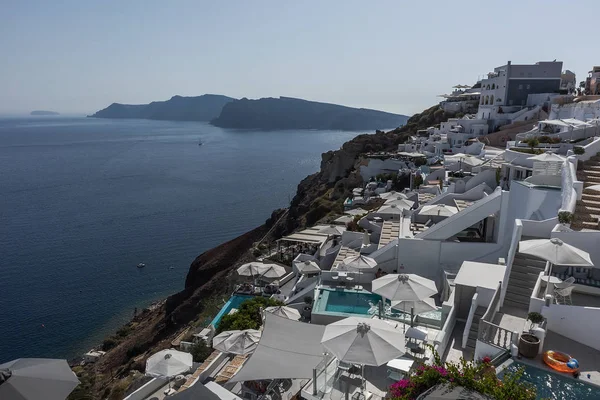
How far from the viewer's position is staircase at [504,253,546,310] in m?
10.4

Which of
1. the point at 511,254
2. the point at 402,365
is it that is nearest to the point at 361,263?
the point at 511,254

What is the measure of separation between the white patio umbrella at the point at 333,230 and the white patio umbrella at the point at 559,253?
1525 centimetres

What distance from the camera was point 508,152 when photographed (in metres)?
20.8

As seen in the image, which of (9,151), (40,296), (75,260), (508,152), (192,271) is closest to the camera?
(508,152)

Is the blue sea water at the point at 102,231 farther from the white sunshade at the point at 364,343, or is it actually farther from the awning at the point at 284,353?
the white sunshade at the point at 364,343

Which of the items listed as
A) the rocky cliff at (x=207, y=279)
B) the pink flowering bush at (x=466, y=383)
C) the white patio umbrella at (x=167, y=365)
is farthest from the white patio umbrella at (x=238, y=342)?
the pink flowering bush at (x=466, y=383)

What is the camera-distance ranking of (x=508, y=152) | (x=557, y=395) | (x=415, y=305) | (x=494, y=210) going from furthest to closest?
(x=508, y=152), (x=494, y=210), (x=415, y=305), (x=557, y=395)

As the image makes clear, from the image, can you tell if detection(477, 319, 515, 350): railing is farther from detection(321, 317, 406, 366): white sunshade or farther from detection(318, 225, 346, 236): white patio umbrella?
detection(318, 225, 346, 236): white patio umbrella

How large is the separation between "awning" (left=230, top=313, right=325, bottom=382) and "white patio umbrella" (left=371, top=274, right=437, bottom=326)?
208 centimetres

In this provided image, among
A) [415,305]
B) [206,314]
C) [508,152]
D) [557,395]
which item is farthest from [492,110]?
[557,395]

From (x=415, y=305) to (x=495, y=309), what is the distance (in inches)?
79.6

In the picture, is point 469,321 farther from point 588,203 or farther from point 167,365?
point 167,365

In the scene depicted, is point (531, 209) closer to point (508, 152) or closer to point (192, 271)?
point (508, 152)

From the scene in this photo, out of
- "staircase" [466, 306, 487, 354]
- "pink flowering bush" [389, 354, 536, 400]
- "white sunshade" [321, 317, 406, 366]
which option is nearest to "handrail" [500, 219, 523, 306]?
"staircase" [466, 306, 487, 354]
